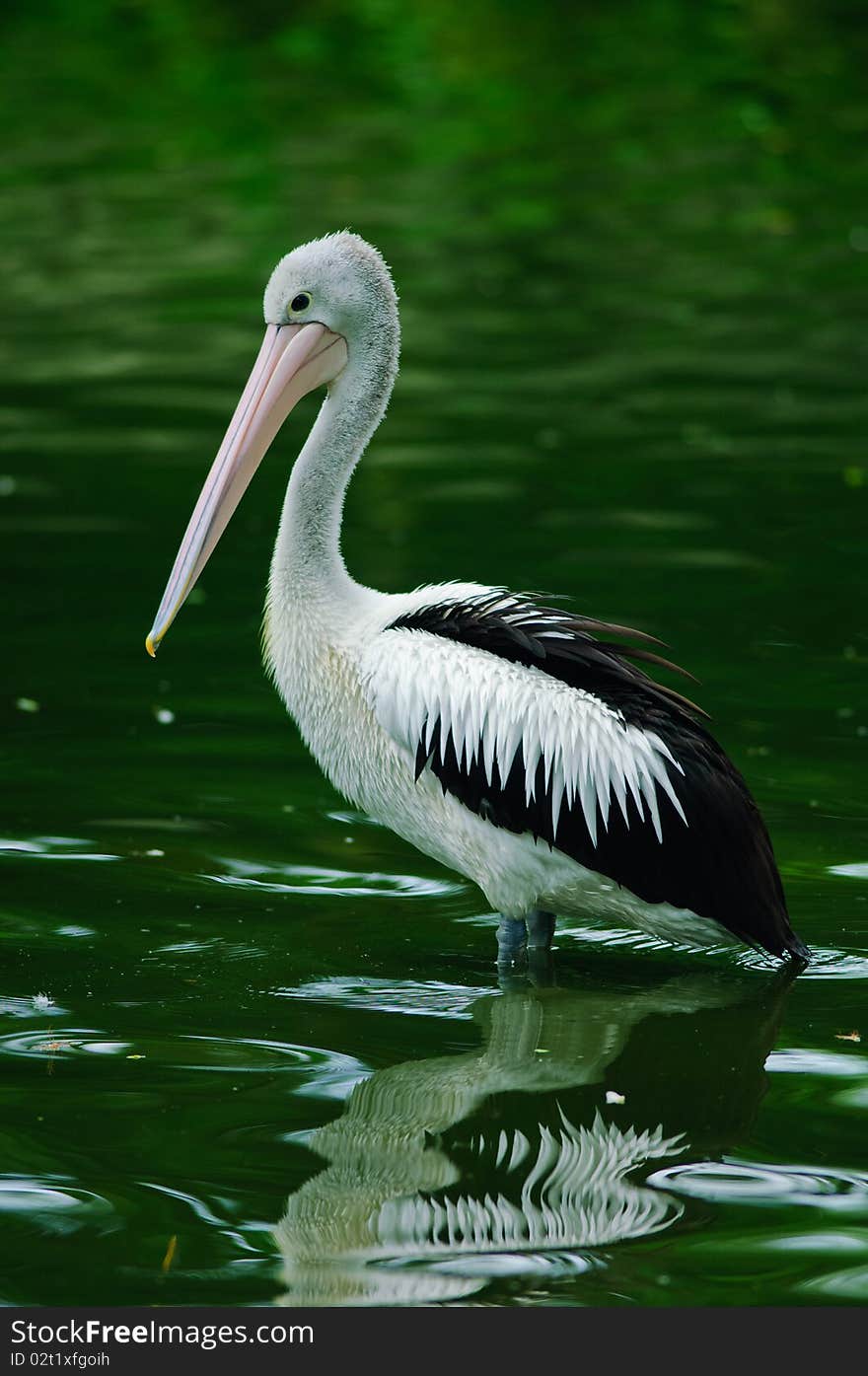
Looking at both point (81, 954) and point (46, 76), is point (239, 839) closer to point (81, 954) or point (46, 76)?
point (81, 954)

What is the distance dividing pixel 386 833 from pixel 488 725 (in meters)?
1.51

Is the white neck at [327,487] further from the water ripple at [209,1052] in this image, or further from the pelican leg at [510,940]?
the water ripple at [209,1052]

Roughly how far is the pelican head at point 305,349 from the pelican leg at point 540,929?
46.9 inches

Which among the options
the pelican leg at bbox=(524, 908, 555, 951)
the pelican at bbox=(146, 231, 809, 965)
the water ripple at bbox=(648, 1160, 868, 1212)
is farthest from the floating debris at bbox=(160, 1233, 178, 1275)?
the pelican leg at bbox=(524, 908, 555, 951)

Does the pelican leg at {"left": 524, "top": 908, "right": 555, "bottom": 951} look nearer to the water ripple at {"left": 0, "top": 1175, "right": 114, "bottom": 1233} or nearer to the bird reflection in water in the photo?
the bird reflection in water

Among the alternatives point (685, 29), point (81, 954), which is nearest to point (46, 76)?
point (685, 29)

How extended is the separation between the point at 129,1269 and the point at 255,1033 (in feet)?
3.64

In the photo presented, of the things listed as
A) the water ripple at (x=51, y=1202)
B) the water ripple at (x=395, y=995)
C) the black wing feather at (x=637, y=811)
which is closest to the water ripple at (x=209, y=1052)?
the water ripple at (x=395, y=995)

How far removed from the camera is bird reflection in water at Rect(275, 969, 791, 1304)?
13.4 ft

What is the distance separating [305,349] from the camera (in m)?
5.76

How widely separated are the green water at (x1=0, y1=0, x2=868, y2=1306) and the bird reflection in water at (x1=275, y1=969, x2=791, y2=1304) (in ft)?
0.04

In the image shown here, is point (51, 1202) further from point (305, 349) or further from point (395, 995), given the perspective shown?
point (305, 349)

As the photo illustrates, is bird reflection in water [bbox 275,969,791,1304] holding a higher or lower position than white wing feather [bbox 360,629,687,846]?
lower

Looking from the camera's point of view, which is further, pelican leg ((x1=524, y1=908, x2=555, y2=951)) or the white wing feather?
pelican leg ((x1=524, y1=908, x2=555, y2=951))
